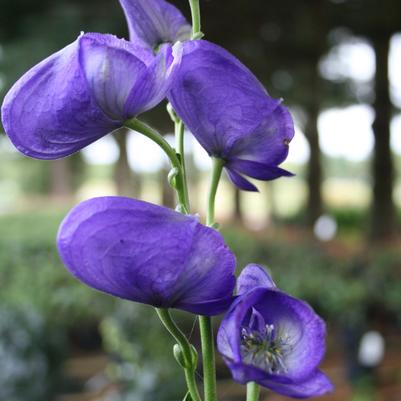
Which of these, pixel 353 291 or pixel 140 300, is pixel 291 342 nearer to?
pixel 140 300

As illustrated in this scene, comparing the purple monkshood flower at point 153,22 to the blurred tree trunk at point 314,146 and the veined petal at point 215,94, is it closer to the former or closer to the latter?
the veined petal at point 215,94

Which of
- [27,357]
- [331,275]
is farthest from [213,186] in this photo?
[331,275]

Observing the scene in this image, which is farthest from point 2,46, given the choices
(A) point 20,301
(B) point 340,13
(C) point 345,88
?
(C) point 345,88

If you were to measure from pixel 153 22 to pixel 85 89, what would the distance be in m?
0.13

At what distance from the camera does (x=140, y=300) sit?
0.38 m

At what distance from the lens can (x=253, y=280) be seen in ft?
1.34

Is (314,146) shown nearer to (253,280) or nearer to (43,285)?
(43,285)

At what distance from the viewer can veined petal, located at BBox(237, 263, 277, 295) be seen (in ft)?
1.33

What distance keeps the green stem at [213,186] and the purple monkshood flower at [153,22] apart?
0.12 meters

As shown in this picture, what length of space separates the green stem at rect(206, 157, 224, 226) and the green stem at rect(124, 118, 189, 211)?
29mm

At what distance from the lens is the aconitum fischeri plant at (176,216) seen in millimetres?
365

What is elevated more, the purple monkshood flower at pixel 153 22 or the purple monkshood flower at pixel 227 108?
the purple monkshood flower at pixel 153 22

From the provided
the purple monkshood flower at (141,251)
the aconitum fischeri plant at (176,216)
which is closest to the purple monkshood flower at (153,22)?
the aconitum fischeri plant at (176,216)

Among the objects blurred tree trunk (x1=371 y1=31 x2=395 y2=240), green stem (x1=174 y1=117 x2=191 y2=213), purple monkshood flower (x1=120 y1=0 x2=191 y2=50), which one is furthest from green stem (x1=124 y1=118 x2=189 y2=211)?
blurred tree trunk (x1=371 y1=31 x2=395 y2=240)
